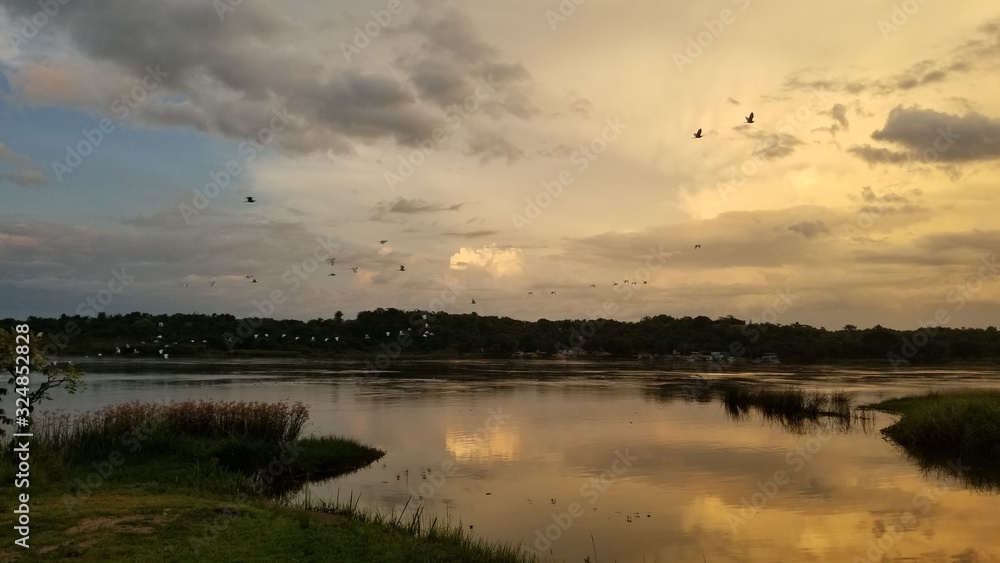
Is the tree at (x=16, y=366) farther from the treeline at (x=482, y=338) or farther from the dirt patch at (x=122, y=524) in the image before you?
the treeline at (x=482, y=338)

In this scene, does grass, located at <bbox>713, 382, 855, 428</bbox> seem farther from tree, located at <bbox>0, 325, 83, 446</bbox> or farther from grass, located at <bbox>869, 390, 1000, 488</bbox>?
tree, located at <bbox>0, 325, 83, 446</bbox>

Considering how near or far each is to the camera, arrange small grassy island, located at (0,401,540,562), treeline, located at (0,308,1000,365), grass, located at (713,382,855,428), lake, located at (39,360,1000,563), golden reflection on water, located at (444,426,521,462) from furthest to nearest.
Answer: treeline, located at (0,308,1000,365) → grass, located at (713,382,855,428) → golden reflection on water, located at (444,426,521,462) → lake, located at (39,360,1000,563) → small grassy island, located at (0,401,540,562)

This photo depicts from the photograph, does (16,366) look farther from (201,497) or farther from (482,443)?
(482,443)

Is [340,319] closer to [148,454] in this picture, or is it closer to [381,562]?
[148,454]

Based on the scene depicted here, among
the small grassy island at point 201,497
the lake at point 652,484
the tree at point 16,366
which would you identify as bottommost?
the lake at point 652,484

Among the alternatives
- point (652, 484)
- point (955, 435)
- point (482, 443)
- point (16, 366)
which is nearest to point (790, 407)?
point (955, 435)

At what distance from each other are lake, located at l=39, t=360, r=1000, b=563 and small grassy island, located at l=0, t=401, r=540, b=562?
2369 mm

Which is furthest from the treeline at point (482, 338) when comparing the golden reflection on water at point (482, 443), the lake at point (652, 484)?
the golden reflection on water at point (482, 443)

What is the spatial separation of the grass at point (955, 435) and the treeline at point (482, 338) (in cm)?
10943

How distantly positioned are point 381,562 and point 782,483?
18232mm

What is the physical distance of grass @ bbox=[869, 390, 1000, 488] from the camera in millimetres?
29531

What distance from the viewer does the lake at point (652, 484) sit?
60.0 ft

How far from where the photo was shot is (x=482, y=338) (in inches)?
6132

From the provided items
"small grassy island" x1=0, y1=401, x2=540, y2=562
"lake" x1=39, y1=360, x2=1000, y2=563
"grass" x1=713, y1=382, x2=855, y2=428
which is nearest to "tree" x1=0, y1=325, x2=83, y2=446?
"small grassy island" x1=0, y1=401, x2=540, y2=562
